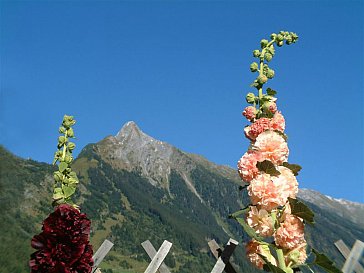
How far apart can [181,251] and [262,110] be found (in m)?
174

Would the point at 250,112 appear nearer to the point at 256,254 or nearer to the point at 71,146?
the point at 256,254

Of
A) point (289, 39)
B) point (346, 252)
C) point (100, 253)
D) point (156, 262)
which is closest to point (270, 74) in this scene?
point (289, 39)

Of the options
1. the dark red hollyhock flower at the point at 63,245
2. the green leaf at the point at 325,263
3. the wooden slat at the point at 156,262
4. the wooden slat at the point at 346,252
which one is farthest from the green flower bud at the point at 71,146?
the wooden slat at the point at 346,252

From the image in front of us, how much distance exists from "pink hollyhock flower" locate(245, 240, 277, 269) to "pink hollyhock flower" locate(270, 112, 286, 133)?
54 cm

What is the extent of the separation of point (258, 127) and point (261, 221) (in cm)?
45

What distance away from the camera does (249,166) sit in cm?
224

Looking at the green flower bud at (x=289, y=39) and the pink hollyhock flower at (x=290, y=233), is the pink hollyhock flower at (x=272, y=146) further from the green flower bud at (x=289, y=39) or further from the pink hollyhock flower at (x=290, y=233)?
the green flower bud at (x=289, y=39)

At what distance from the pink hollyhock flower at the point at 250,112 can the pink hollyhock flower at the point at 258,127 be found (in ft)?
0.29

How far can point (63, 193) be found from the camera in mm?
2520

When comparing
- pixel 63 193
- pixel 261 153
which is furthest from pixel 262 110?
pixel 63 193

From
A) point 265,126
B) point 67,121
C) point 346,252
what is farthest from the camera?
point 346,252

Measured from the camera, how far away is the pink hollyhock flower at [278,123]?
237 centimetres

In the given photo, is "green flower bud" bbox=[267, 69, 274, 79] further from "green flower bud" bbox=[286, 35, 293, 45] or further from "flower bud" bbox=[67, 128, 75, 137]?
"flower bud" bbox=[67, 128, 75, 137]

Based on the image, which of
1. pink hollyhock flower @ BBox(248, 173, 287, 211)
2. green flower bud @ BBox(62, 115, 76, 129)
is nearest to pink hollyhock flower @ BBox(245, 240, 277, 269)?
pink hollyhock flower @ BBox(248, 173, 287, 211)
